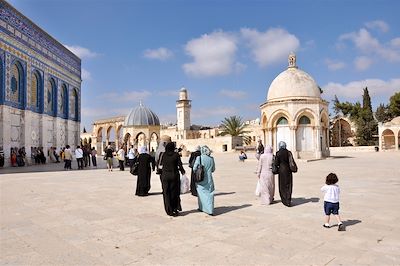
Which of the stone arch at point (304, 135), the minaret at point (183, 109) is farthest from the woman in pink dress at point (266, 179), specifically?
the minaret at point (183, 109)

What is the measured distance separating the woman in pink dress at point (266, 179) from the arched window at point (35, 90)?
61.5ft

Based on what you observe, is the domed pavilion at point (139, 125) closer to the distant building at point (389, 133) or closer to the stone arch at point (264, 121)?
the stone arch at point (264, 121)

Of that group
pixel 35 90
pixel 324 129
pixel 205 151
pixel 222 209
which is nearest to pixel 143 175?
pixel 205 151

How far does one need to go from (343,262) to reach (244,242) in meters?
1.20

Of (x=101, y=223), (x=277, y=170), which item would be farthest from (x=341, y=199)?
(x=101, y=223)

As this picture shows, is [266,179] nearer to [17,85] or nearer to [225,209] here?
[225,209]

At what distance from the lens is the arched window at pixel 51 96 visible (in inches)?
938

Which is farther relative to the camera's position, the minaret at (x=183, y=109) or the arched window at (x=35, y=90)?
the minaret at (x=183, y=109)

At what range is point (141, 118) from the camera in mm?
39531

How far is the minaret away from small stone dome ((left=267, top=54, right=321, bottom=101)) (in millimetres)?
31597

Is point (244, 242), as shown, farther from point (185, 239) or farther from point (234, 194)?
point (234, 194)

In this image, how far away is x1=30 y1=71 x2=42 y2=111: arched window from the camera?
71.1ft

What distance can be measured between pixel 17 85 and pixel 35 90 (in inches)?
88.6

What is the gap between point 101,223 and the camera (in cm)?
538
